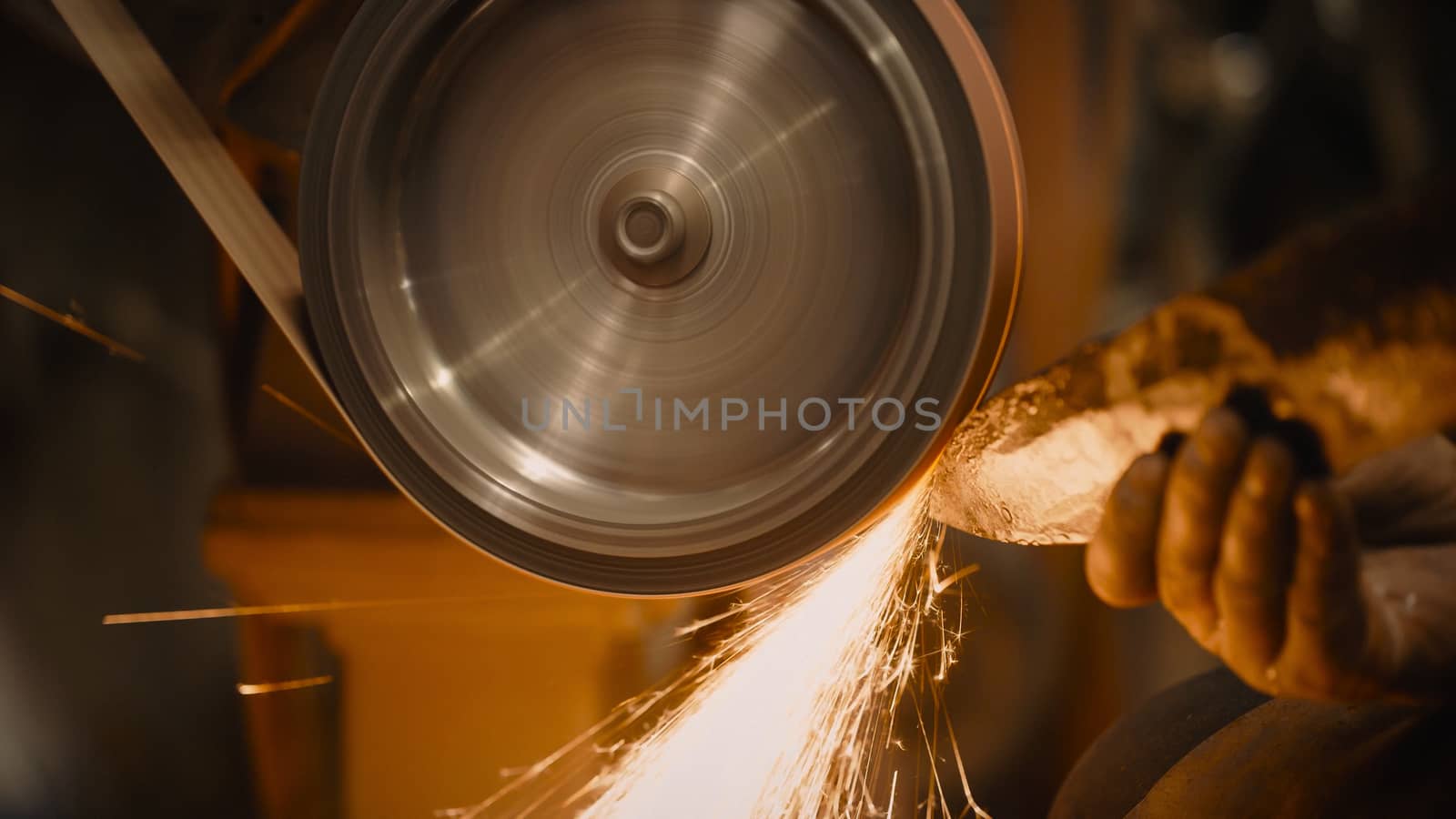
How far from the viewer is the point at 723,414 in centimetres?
73

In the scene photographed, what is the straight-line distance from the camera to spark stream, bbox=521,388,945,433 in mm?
693

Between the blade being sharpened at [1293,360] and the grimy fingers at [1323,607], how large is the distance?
1.2 inches

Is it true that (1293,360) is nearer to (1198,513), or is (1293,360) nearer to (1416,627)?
(1198,513)

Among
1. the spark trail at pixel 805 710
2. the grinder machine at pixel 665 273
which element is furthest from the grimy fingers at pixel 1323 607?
the spark trail at pixel 805 710

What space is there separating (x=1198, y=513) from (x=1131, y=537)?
4 cm

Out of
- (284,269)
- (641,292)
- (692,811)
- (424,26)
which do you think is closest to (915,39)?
(641,292)

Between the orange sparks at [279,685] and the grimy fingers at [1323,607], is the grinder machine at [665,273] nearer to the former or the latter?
the grimy fingers at [1323,607]

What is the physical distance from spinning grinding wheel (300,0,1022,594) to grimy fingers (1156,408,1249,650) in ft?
0.64

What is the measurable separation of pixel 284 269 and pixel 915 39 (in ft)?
1.96

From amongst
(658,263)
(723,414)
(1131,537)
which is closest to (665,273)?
(658,263)

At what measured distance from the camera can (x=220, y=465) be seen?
0.94 m

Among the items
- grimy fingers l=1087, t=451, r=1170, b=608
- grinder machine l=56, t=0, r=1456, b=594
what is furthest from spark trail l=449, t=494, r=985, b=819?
grimy fingers l=1087, t=451, r=1170, b=608

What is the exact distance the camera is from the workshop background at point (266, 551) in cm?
85

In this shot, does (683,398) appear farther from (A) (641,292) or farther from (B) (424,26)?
(B) (424,26)
